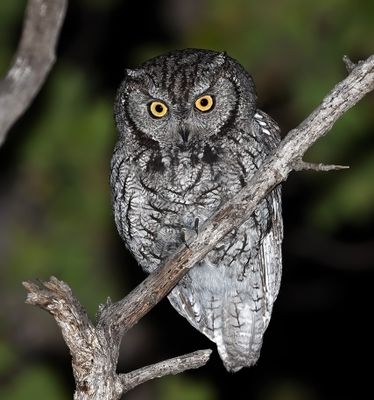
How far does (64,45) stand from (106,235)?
1729 mm

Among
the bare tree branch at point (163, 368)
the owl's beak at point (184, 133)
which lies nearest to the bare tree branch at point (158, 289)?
the bare tree branch at point (163, 368)

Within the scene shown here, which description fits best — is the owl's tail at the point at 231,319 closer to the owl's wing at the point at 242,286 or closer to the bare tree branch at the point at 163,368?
the owl's wing at the point at 242,286

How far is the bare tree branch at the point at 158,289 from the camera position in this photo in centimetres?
344

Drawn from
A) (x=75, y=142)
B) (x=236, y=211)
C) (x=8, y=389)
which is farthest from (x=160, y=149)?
(x=8, y=389)

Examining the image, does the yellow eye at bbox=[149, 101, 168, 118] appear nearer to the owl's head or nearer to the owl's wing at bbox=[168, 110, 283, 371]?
the owl's head

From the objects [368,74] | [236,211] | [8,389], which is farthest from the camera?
[8,389]

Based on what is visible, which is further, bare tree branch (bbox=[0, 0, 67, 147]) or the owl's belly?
the owl's belly

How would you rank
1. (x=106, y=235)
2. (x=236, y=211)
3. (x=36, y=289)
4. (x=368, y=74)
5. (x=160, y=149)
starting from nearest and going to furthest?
(x=36, y=289) < (x=368, y=74) < (x=236, y=211) < (x=160, y=149) < (x=106, y=235)

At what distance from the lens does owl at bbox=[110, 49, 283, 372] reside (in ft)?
13.9

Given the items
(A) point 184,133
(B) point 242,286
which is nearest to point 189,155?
(A) point 184,133

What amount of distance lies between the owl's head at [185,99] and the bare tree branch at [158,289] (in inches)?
21.3

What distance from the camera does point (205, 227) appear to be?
12.8 feet

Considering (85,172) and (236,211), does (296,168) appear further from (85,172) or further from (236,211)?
(85,172)

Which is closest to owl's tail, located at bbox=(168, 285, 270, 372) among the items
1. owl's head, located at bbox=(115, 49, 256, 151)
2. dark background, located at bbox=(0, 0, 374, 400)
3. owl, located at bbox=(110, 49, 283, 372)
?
A: owl, located at bbox=(110, 49, 283, 372)
